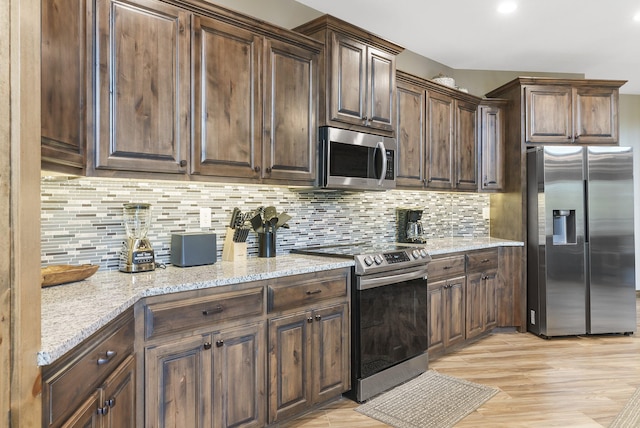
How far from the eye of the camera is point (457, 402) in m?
2.66

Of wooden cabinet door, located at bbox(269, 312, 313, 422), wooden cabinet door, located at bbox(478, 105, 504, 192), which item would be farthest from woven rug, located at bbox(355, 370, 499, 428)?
wooden cabinet door, located at bbox(478, 105, 504, 192)

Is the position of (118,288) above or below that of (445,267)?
above

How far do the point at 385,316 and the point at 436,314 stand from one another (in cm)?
78

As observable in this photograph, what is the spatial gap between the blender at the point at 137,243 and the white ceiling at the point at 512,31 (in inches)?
79.8

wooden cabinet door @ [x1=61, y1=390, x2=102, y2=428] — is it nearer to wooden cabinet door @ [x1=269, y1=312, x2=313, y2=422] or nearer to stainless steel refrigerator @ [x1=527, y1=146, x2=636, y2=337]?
wooden cabinet door @ [x1=269, y1=312, x2=313, y2=422]

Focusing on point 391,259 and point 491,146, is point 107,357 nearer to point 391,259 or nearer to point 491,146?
point 391,259

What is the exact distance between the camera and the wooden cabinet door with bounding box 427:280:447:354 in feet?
11.0

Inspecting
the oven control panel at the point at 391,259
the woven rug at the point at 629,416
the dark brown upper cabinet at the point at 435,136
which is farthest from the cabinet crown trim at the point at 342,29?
the woven rug at the point at 629,416

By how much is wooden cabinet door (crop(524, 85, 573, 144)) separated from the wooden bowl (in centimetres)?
403

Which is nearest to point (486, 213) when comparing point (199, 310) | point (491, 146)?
point (491, 146)

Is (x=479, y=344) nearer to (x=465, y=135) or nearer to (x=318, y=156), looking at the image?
(x=465, y=135)

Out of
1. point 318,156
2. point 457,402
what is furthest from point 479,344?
point 318,156

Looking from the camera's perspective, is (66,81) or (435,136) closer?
(66,81)

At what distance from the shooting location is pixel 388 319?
2.83m
